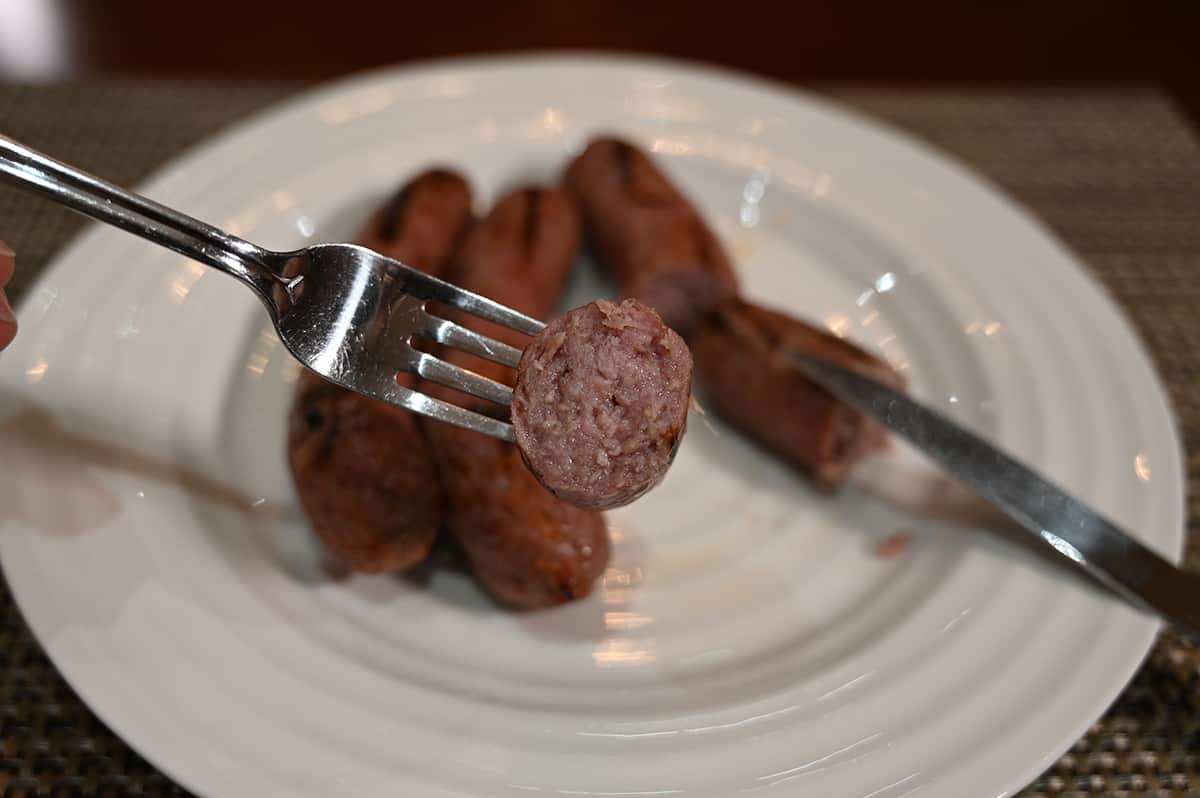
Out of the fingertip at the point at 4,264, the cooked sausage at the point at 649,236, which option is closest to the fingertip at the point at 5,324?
the fingertip at the point at 4,264

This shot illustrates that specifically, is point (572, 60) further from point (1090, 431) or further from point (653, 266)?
point (1090, 431)

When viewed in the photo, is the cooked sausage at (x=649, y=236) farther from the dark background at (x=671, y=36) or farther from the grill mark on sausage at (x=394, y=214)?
the dark background at (x=671, y=36)

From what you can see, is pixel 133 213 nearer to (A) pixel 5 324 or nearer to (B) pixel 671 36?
(A) pixel 5 324

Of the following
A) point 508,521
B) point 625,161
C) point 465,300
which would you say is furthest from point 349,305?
point 625,161

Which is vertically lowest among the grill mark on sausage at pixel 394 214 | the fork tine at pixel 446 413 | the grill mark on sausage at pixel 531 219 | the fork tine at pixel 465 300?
the grill mark on sausage at pixel 531 219

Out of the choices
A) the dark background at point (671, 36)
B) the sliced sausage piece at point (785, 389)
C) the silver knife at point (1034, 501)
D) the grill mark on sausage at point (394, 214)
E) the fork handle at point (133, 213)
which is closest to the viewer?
the fork handle at point (133, 213)

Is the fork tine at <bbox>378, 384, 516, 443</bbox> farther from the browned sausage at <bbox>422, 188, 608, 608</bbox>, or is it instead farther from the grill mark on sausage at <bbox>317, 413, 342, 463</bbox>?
the grill mark on sausage at <bbox>317, 413, 342, 463</bbox>

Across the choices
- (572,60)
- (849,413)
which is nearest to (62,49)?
(572,60)

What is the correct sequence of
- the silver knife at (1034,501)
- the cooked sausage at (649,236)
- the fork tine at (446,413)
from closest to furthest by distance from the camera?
the fork tine at (446,413) → the silver knife at (1034,501) → the cooked sausage at (649,236)
